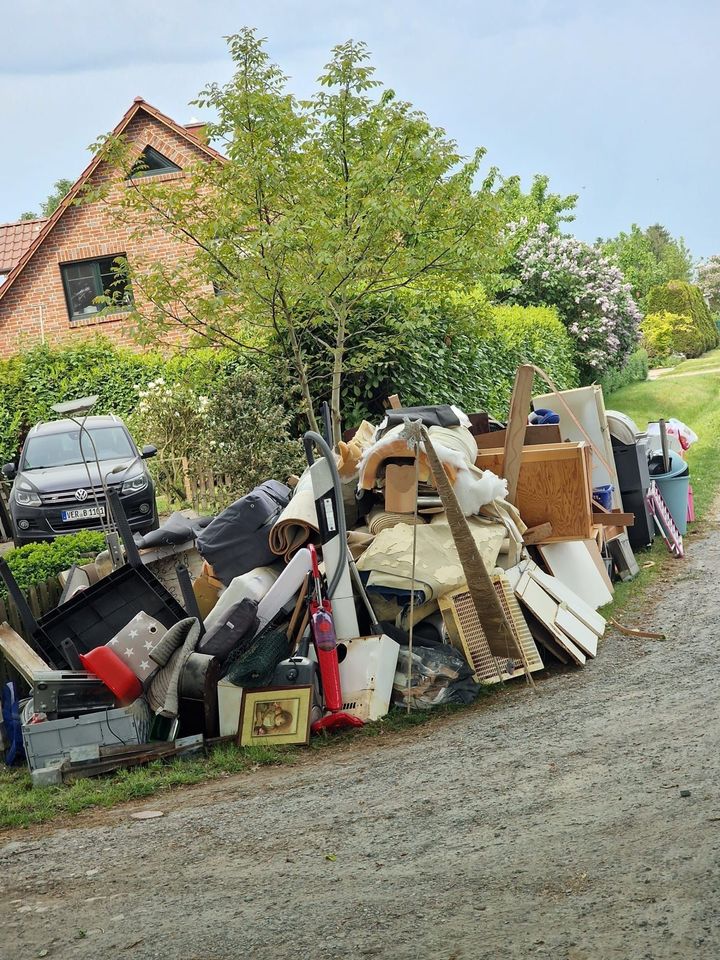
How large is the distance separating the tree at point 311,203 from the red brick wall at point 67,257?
552 inches

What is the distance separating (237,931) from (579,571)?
594cm

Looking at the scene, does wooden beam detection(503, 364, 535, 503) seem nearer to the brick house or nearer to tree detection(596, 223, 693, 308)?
the brick house

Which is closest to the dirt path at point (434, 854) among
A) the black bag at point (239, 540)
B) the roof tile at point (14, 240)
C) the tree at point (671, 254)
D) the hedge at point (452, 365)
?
the black bag at point (239, 540)

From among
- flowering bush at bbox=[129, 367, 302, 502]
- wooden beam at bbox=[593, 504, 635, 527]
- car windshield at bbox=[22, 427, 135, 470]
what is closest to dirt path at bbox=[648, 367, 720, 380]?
flowering bush at bbox=[129, 367, 302, 502]

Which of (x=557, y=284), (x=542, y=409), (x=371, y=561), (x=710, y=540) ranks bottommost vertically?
(x=710, y=540)

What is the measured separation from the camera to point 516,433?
31.6 feet

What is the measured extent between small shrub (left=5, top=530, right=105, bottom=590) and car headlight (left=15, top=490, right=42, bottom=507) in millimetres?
3855

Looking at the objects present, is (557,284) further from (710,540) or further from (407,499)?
(407,499)

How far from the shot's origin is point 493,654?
766cm

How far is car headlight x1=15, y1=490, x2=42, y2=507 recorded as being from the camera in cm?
1397

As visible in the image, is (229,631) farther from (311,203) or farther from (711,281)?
(711,281)

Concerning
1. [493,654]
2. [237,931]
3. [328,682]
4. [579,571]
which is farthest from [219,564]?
[237,931]

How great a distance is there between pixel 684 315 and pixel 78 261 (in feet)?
114

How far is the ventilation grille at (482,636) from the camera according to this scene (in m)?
7.68
